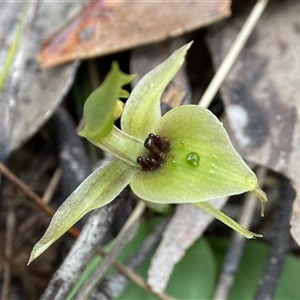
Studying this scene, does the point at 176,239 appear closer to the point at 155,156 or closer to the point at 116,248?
the point at 116,248

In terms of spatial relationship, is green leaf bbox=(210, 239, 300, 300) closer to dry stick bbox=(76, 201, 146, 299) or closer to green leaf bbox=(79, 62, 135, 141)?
dry stick bbox=(76, 201, 146, 299)

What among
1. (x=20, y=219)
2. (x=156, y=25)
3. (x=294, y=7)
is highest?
(x=156, y=25)

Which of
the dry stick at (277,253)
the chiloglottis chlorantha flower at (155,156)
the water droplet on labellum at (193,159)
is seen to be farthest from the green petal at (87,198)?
the dry stick at (277,253)

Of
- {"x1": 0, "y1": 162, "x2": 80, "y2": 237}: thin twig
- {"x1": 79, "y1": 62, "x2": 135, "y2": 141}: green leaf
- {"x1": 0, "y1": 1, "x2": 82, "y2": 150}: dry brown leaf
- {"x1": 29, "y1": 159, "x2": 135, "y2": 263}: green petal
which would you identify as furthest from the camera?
{"x1": 0, "y1": 1, "x2": 82, "y2": 150}: dry brown leaf

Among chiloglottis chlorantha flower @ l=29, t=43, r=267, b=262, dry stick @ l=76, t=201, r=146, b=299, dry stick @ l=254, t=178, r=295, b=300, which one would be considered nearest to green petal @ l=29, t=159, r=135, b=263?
chiloglottis chlorantha flower @ l=29, t=43, r=267, b=262

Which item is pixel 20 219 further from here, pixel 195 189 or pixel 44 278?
pixel 195 189

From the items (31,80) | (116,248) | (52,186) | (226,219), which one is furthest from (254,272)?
(31,80)

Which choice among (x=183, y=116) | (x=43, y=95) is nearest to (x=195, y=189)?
(x=183, y=116)
